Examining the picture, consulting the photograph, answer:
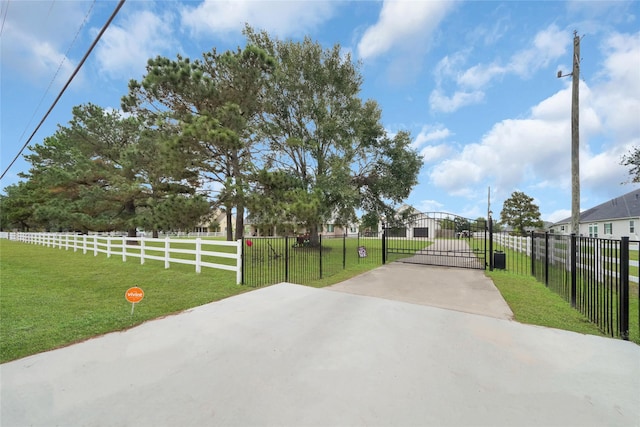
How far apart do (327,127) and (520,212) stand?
38.4 m

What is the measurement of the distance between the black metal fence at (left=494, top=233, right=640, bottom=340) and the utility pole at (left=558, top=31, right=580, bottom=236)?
5.76ft

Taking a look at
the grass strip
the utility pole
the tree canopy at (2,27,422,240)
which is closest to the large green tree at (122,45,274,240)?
the tree canopy at (2,27,422,240)

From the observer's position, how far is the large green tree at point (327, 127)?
15.0 m

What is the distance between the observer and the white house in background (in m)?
23.5

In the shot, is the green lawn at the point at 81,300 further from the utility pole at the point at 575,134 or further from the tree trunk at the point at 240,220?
the utility pole at the point at 575,134

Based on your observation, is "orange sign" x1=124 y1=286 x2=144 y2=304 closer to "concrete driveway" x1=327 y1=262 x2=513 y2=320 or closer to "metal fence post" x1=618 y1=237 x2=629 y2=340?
"concrete driveway" x1=327 y1=262 x2=513 y2=320

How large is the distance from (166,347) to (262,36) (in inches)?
690

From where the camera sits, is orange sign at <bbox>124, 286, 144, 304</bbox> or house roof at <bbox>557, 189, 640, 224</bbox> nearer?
orange sign at <bbox>124, 286, 144, 304</bbox>

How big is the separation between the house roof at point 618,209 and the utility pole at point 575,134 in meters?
23.1

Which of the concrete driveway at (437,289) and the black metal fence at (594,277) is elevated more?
the black metal fence at (594,277)

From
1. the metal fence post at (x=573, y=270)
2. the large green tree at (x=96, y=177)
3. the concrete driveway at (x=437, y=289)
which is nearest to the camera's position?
the metal fence post at (x=573, y=270)

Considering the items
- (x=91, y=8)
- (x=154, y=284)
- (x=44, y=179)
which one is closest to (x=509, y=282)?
(x=154, y=284)

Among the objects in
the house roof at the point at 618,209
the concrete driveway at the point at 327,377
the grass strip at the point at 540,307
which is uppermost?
the house roof at the point at 618,209

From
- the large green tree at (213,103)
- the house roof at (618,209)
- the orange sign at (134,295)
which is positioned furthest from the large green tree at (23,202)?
the house roof at (618,209)
